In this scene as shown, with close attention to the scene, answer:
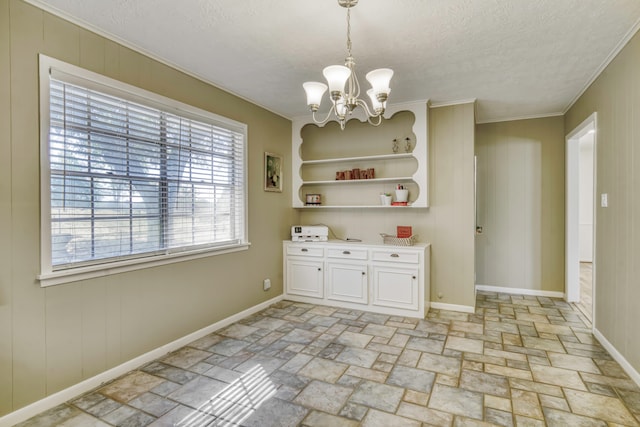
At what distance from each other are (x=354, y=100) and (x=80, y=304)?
7.54 feet

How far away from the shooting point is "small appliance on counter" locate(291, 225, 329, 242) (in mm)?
4371

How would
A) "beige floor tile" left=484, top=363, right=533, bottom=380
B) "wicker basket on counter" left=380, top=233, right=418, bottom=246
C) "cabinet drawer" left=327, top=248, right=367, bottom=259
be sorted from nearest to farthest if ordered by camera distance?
"beige floor tile" left=484, top=363, right=533, bottom=380
"wicker basket on counter" left=380, top=233, right=418, bottom=246
"cabinet drawer" left=327, top=248, right=367, bottom=259

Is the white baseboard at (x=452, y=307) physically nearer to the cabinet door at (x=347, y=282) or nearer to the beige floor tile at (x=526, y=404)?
the cabinet door at (x=347, y=282)

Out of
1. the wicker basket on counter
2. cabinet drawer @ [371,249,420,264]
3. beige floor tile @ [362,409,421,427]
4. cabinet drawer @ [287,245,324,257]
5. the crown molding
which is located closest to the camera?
beige floor tile @ [362,409,421,427]

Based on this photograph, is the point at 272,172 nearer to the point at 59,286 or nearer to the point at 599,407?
the point at 59,286

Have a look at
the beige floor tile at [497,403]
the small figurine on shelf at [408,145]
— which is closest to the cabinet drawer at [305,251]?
the small figurine on shelf at [408,145]

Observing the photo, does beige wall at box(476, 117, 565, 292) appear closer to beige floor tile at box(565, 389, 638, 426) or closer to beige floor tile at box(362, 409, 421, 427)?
beige floor tile at box(565, 389, 638, 426)

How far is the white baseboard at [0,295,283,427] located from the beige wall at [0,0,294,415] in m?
0.04

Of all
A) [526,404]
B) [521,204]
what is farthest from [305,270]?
[521,204]

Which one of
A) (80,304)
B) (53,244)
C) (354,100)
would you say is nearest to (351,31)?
(354,100)

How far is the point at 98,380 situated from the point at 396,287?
113 inches

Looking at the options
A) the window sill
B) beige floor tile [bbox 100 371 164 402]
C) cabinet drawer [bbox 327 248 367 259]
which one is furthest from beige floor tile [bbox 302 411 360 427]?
cabinet drawer [bbox 327 248 367 259]

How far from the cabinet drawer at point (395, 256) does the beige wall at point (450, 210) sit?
0.55 m

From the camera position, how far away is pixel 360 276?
405 cm
